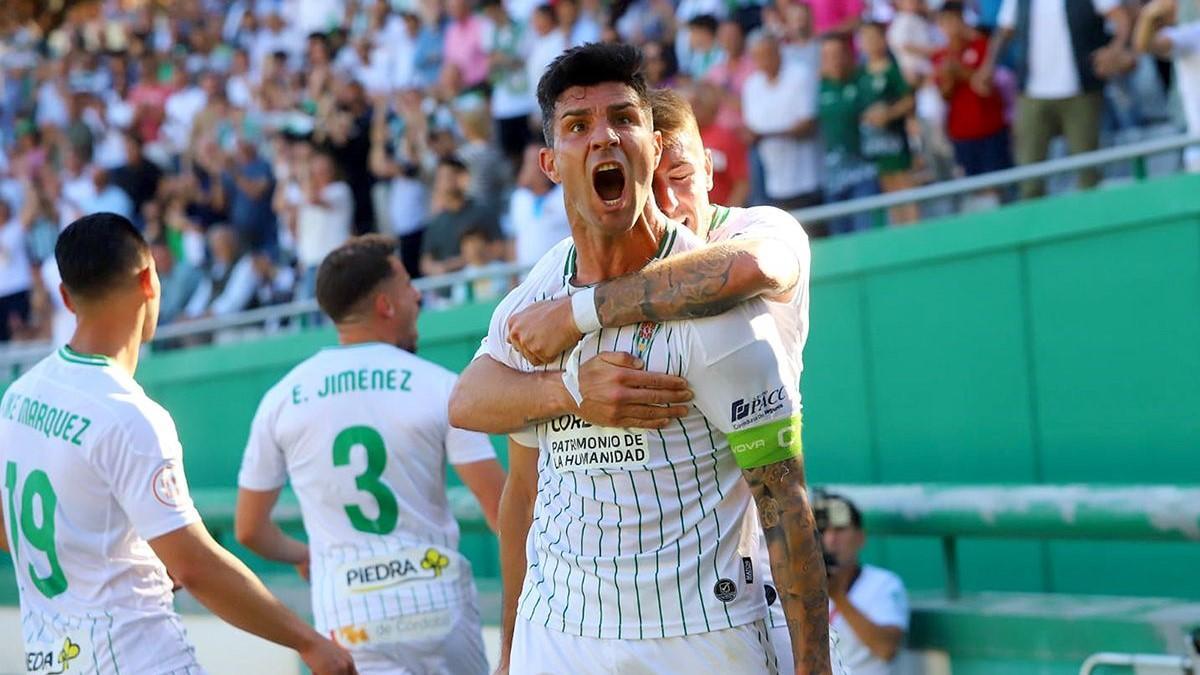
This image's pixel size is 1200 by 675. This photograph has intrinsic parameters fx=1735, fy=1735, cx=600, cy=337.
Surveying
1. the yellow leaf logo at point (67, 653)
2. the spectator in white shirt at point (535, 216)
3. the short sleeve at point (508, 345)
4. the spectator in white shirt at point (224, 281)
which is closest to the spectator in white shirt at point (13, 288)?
the spectator in white shirt at point (224, 281)

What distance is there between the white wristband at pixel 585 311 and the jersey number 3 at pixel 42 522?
1.81m

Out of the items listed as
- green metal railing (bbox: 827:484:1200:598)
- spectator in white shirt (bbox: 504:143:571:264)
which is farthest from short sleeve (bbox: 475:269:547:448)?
spectator in white shirt (bbox: 504:143:571:264)

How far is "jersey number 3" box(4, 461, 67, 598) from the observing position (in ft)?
15.6

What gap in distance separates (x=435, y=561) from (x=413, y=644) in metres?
0.29

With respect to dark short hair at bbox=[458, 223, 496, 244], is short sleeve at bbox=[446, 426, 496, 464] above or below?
below

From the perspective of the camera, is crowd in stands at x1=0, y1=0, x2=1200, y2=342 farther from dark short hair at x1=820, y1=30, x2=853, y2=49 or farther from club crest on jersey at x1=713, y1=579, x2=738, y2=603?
club crest on jersey at x1=713, y1=579, x2=738, y2=603

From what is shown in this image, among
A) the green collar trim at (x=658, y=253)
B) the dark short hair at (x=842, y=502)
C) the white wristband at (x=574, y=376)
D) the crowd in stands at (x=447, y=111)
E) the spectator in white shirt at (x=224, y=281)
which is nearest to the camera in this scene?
the white wristband at (x=574, y=376)

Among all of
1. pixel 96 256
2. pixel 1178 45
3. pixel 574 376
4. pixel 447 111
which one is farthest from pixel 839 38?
pixel 574 376

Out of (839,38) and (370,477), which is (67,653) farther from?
(839,38)

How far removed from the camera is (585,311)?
3.75 meters

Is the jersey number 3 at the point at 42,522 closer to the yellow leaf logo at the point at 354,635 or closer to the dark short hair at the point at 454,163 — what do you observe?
the yellow leaf logo at the point at 354,635

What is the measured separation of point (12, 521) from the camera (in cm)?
495

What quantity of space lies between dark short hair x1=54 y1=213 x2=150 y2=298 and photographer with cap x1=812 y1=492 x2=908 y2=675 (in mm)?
2619

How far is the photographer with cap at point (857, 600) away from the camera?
6051mm
